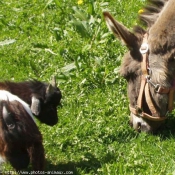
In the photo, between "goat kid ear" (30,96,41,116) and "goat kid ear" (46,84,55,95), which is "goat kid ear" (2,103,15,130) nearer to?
"goat kid ear" (30,96,41,116)

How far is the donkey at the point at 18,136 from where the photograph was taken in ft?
17.1

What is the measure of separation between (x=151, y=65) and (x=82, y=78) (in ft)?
5.98

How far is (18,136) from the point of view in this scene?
205 inches

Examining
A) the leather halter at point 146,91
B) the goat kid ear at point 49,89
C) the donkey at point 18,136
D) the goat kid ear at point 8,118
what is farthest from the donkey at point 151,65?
the goat kid ear at point 8,118

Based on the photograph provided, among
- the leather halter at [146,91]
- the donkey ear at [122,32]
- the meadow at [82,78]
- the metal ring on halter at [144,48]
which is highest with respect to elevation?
the donkey ear at [122,32]

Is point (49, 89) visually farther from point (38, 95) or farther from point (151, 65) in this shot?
point (151, 65)

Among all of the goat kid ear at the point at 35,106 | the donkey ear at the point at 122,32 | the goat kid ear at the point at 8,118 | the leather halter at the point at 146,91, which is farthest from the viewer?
the leather halter at the point at 146,91

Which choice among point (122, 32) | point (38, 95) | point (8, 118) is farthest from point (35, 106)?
point (122, 32)

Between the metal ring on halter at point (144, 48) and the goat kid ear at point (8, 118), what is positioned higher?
the metal ring on halter at point (144, 48)

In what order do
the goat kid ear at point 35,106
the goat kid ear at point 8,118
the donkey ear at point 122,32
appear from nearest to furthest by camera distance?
the goat kid ear at point 8,118
the goat kid ear at point 35,106
the donkey ear at point 122,32

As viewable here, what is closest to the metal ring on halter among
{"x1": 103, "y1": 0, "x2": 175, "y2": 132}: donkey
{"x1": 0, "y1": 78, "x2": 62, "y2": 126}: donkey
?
{"x1": 103, "y1": 0, "x2": 175, "y2": 132}: donkey

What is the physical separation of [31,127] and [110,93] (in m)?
2.22

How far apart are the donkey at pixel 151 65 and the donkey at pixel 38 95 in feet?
2.83

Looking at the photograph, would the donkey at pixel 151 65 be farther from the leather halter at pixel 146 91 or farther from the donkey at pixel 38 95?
the donkey at pixel 38 95
